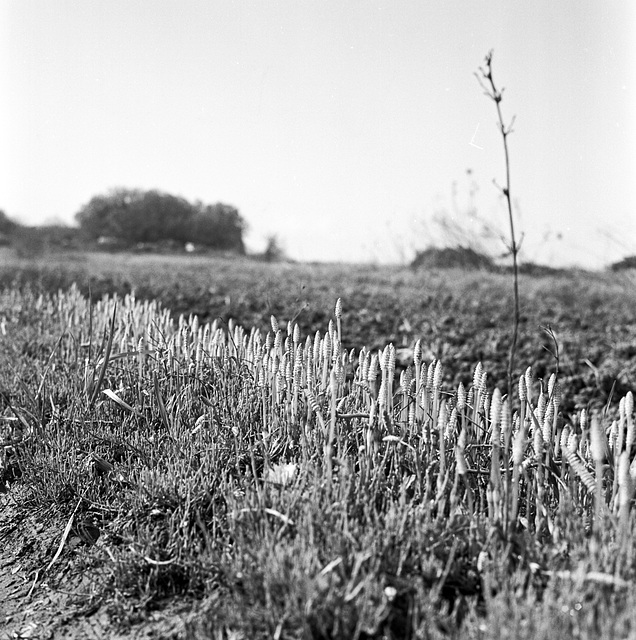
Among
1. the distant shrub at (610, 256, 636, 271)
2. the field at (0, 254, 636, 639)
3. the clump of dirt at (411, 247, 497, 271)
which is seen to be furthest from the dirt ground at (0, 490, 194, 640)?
the clump of dirt at (411, 247, 497, 271)

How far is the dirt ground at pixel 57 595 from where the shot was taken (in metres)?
2.10

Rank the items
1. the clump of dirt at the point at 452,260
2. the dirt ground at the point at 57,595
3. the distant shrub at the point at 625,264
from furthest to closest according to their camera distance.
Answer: the clump of dirt at the point at 452,260
the distant shrub at the point at 625,264
the dirt ground at the point at 57,595

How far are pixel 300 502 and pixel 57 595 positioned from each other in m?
0.91

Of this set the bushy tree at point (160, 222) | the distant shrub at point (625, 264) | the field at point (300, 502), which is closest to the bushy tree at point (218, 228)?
the bushy tree at point (160, 222)

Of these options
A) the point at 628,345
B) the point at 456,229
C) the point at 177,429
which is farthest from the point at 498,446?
the point at 456,229

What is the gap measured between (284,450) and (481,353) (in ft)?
14.3

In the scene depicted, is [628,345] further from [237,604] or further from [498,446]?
[237,604]

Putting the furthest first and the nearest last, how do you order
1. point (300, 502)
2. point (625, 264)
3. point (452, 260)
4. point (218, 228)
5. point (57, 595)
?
point (218, 228) < point (452, 260) < point (625, 264) < point (57, 595) < point (300, 502)

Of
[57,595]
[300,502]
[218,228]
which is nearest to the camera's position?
[300,502]

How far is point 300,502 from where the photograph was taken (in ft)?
7.34

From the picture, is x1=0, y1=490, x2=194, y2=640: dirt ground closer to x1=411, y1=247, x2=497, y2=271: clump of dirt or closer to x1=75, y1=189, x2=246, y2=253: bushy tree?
x1=411, y1=247, x2=497, y2=271: clump of dirt

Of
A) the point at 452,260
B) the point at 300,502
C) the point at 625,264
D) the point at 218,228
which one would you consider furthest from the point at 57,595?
the point at 218,228

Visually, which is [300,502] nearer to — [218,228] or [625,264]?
[625,264]

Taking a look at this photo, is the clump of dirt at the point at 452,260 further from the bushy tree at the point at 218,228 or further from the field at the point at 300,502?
the field at the point at 300,502
